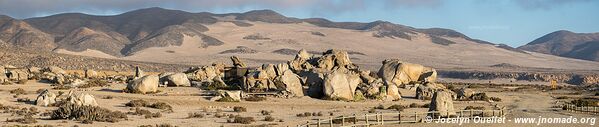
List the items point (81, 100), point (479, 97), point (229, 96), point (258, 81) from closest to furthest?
point (81, 100) → point (229, 96) → point (258, 81) → point (479, 97)

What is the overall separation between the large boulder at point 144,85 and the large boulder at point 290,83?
1082cm

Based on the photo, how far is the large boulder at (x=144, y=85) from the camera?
187 ft

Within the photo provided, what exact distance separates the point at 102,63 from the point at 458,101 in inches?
3392

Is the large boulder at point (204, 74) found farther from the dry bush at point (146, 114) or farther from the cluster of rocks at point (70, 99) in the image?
the dry bush at point (146, 114)

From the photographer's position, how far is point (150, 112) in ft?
135

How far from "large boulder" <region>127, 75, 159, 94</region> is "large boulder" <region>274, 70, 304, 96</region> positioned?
10822 millimetres

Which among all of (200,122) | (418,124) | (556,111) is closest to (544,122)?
(418,124)

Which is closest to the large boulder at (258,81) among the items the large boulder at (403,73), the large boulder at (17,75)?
the large boulder at (403,73)

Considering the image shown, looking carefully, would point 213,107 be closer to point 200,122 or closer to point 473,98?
point 200,122

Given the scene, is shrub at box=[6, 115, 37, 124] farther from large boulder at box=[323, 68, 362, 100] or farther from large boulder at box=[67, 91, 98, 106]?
large boulder at box=[323, 68, 362, 100]

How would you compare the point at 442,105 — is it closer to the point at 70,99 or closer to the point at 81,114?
the point at 81,114

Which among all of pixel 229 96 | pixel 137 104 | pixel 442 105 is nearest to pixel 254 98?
pixel 229 96

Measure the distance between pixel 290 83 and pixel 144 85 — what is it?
41.3ft

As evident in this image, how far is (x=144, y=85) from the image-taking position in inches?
2247
